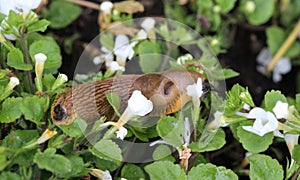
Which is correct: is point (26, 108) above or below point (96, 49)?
above

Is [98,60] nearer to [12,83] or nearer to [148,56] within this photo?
[148,56]

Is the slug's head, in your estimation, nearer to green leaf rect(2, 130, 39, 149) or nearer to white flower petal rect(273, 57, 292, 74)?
green leaf rect(2, 130, 39, 149)

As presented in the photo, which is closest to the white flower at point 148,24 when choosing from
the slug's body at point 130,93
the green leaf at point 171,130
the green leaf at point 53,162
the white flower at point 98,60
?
the white flower at point 98,60

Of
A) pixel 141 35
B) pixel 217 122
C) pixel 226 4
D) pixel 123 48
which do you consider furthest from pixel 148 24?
pixel 217 122

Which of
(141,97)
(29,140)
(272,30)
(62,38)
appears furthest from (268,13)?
(29,140)

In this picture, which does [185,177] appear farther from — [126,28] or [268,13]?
[268,13]

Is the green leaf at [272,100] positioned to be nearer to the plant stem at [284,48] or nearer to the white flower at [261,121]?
the white flower at [261,121]
